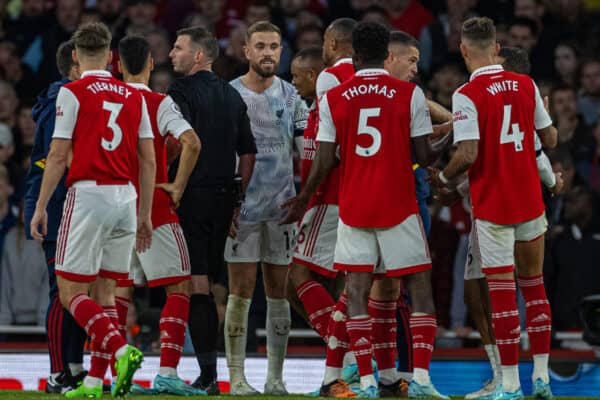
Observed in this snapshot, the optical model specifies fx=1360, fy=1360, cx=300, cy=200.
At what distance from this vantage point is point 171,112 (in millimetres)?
9125

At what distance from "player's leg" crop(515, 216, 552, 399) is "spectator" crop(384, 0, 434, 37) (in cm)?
738

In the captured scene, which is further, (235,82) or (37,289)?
(37,289)

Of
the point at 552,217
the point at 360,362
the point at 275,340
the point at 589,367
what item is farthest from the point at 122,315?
the point at 552,217

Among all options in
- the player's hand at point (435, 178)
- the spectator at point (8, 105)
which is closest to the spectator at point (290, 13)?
the spectator at point (8, 105)

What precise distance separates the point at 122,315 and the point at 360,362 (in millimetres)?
1914

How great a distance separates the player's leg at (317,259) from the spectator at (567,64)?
6362mm

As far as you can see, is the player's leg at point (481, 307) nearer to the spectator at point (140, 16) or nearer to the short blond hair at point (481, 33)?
the short blond hair at point (481, 33)

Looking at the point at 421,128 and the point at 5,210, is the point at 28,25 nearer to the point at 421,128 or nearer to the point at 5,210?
the point at 5,210

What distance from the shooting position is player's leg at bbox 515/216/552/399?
8531 millimetres

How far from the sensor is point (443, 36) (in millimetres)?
15594

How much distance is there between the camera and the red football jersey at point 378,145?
8469 millimetres

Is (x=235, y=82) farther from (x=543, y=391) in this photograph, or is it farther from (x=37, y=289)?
(x=37, y=289)

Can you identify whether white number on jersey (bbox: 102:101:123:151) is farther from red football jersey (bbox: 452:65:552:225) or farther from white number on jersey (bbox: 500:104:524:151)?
white number on jersey (bbox: 500:104:524:151)

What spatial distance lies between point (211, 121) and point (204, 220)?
2.31ft
